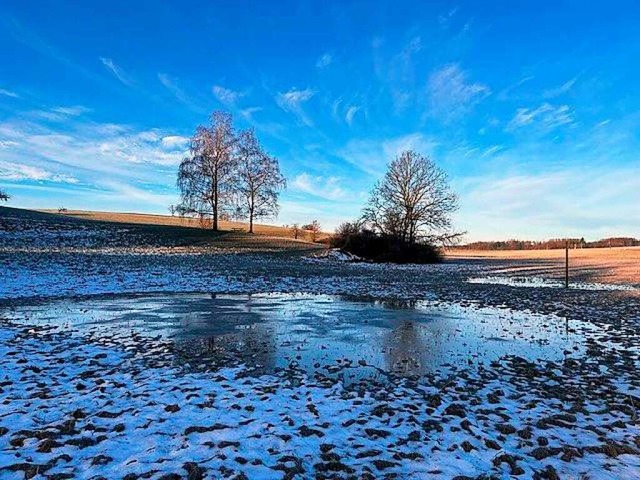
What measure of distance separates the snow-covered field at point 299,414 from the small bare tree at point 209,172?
1546 inches

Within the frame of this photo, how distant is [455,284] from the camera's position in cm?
2545

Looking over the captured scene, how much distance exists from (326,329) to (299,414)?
6.26m

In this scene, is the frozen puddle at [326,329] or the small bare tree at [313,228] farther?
the small bare tree at [313,228]

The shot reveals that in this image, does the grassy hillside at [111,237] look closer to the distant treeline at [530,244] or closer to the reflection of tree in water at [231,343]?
the reflection of tree in water at [231,343]

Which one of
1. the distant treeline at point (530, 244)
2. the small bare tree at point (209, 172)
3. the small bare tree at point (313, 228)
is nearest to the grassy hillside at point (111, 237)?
the small bare tree at point (209, 172)

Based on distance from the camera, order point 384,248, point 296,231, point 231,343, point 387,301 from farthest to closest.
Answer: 1. point 296,231
2. point 384,248
3. point 387,301
4. point 231,343

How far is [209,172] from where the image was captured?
50.1m

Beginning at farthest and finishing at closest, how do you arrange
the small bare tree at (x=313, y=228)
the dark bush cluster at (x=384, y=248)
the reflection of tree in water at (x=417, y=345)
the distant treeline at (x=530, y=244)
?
the distant treeline at (x=530, y=244)
the small bare tree at (x=313, y=228)
the dark bush cluster at (x=384, y=248)
the reflection of tree in water at (x=417, y=345)

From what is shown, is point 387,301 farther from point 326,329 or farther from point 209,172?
point 209,172

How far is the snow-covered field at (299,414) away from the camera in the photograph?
15.7 feet

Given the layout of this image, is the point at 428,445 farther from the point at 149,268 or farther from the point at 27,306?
the point at 149,268

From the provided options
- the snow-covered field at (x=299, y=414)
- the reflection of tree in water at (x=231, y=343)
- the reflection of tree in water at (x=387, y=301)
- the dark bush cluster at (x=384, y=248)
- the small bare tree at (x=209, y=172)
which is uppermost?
the small bare tree at (x=209, y=172)

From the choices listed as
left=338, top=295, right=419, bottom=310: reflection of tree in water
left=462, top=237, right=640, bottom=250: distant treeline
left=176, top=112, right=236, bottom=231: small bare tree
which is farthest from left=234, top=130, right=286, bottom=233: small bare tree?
left=462, top=237, right=640, bottom=250: distant treeline

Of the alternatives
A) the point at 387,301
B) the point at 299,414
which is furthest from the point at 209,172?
the point at 299,414
